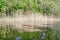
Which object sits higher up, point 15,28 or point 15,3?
point 15,3

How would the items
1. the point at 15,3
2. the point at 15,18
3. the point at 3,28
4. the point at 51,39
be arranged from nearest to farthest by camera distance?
the point at 51,39 → the point at 3,28 → the point at 15,18 → the point at 15,3

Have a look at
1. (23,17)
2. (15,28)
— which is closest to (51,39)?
(15,28)

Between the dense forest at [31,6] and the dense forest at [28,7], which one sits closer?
the dense forest at [28,7]

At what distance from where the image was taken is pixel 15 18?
22578 mm

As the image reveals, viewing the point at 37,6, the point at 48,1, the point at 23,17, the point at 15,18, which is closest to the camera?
the point at 15,18

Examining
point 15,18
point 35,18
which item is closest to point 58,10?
point 35,18

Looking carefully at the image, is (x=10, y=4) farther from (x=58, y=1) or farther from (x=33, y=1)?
(x=58, y=1)

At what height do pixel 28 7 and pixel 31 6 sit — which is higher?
pixel 31 6

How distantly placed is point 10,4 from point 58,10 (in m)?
8.94

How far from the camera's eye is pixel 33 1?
30.5 m

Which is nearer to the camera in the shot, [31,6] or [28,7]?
[28,7]

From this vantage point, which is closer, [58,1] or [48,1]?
[48,1]

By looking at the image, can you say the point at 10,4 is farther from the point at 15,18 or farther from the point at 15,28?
the point at 15,28

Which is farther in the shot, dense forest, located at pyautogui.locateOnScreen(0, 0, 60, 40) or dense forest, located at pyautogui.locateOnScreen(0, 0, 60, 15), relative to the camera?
dense forest, located at pyautogui.locateOnScreen(0, 0, 60, 15)
